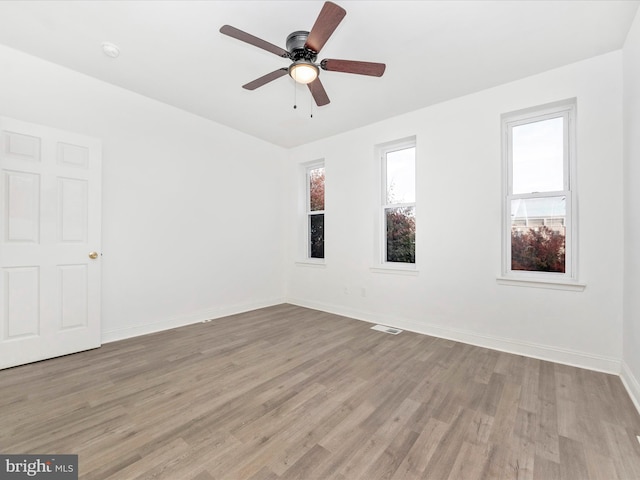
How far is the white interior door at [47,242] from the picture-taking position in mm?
2629

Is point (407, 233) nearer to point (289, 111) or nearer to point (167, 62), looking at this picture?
point (289, 111)

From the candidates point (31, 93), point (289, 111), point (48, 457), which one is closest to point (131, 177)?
point (31, 93)

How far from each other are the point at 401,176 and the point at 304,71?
2269mm

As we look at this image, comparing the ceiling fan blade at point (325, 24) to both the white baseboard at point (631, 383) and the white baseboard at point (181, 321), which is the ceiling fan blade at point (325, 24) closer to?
the white baseboard at point (631, 383)

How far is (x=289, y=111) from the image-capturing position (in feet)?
12.5

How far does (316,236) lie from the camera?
5250 mm

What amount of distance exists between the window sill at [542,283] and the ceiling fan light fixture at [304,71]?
277 centimetres

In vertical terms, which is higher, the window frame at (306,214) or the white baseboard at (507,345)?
the window frame at (306,214)

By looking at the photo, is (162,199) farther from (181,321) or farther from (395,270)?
(395,270)

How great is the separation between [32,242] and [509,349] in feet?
16.1

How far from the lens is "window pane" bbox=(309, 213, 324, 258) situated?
203 inches

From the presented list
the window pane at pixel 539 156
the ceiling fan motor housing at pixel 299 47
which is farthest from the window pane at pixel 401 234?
the ceiling fan motor housing at pixel 299 47
